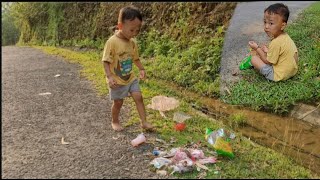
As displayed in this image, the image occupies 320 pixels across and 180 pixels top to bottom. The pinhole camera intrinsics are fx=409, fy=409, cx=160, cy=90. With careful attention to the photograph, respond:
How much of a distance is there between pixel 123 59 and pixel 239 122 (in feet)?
5.64

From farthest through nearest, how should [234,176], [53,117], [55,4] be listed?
1. [55,4]
2. [53,117]
3. [234,176]

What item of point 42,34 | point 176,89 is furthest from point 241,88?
point 42,34

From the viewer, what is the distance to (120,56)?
4.55 meters

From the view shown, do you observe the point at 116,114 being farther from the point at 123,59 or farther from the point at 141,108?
the point at 123,59

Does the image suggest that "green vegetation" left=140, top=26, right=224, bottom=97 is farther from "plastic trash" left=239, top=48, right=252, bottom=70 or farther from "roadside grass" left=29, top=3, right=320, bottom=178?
"plastic trash" left=239, top=48, right=252, bottom=70

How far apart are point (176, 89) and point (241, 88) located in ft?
3.44

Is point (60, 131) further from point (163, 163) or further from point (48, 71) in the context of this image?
point (48, 71)

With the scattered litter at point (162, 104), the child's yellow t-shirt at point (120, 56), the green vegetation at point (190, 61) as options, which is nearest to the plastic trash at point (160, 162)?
the child's yellow t-shirt at point (120, 56)

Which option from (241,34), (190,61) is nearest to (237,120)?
(190,61)

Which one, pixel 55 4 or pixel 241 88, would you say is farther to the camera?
pixel 55 4

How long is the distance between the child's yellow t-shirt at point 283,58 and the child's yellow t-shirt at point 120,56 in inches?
95.7

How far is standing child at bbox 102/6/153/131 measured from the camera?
4.37 meters

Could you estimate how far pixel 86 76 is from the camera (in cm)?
730

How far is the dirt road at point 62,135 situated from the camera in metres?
3.78
